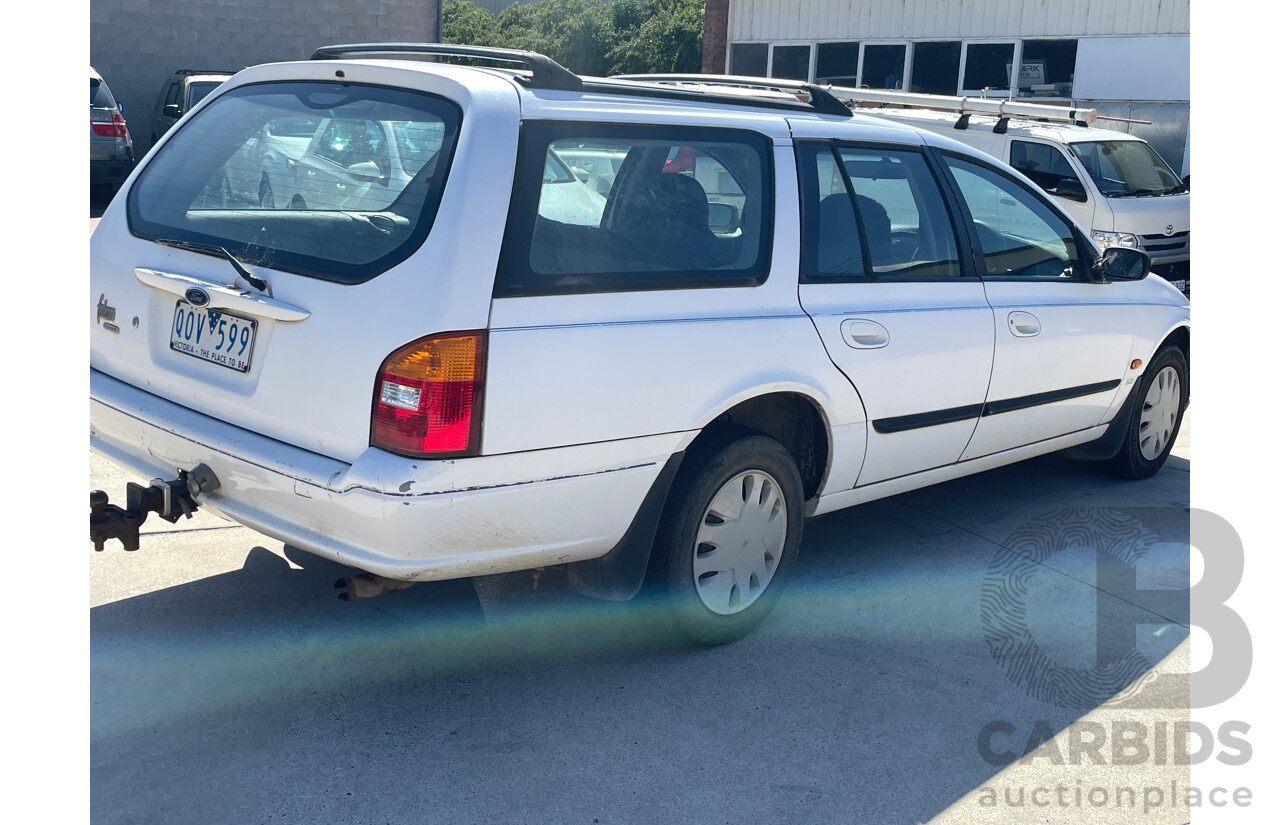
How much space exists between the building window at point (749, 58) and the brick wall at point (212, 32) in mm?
5642

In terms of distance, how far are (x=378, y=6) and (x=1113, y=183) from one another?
45.2 ft

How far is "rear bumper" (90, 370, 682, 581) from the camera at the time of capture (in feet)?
9.78

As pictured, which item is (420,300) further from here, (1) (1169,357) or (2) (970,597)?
(1) (1169,357)

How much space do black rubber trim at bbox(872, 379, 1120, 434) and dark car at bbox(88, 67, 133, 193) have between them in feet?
36.6

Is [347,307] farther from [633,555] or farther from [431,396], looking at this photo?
[633,555]

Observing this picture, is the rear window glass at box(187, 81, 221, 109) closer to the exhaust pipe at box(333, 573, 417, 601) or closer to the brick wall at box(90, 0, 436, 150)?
the brick wall at box(90, 0, 436, 150)

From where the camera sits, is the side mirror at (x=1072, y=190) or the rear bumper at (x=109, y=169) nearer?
the side mirror at (x=1072, y=190)

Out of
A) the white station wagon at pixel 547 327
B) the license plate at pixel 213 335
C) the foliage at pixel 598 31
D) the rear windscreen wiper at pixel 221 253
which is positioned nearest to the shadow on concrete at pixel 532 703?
the white station wagon at pixel 547 327

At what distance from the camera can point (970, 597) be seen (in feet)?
14.5

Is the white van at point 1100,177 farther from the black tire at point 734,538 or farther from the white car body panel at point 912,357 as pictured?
the black tire at point 734,538

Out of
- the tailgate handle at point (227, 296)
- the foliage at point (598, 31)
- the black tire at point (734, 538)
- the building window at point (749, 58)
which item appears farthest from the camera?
the foliage at point (598, 31)

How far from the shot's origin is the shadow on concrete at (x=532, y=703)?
9.86 feet

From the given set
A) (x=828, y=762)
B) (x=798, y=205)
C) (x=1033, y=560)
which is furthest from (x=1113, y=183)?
(x=828, y=762)

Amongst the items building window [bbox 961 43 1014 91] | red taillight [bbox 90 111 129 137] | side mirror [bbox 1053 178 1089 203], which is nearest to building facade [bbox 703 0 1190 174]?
building window [bbox 961 43 1014 91]
